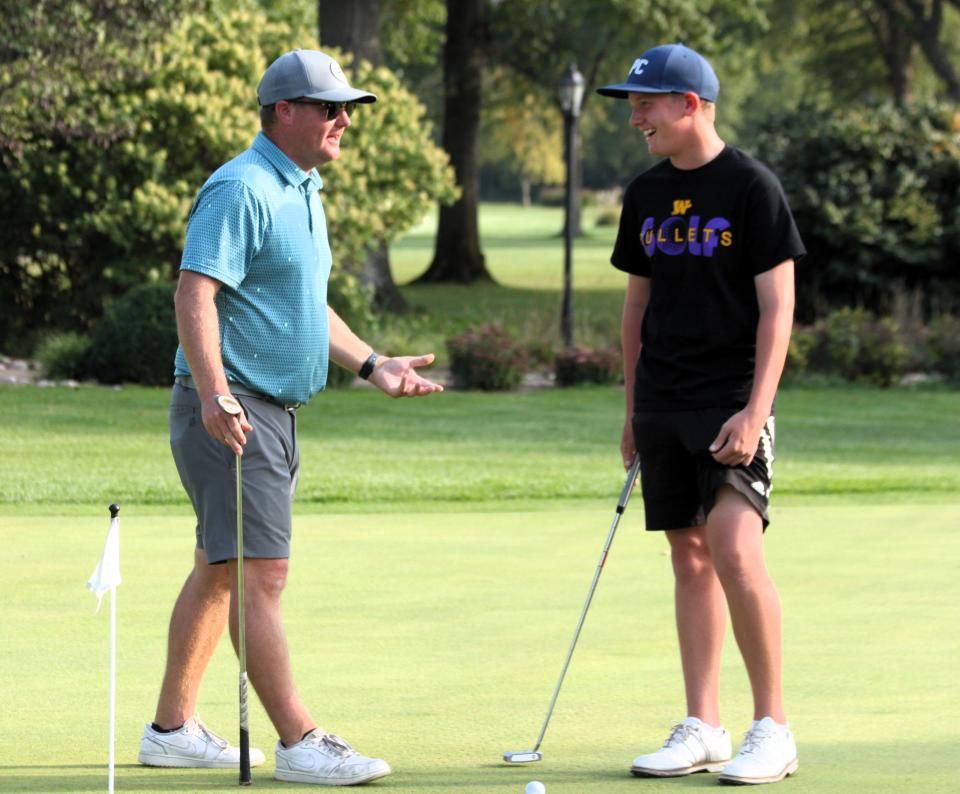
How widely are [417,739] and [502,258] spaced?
47027 millimetres

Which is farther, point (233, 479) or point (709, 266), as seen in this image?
point (709, 266)

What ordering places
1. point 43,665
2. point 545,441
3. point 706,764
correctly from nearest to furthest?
point 706,764
point 43,665
point 545,441

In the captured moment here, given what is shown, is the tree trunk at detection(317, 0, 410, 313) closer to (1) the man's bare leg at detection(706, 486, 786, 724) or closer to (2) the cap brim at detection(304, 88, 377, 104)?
(2) the cap brim at detection(304, 88, 377, 104)

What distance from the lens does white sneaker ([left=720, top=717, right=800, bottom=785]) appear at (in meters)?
4.53

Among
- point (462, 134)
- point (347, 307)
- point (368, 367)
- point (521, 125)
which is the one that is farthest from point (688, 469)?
point (521, 125)

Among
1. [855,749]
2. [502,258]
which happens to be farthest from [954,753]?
[502,258]

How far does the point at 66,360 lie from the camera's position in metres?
17.3

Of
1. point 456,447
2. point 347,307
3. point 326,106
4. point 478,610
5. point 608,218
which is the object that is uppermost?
point 326,106

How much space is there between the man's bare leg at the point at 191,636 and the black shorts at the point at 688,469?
123 cm

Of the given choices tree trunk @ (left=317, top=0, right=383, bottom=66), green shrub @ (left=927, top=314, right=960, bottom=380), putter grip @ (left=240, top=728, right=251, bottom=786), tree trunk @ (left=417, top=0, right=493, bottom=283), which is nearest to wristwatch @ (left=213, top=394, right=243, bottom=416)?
putter grip @ (left=240, top=728, right=251, bottom=786)

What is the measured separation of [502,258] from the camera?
2034 inches

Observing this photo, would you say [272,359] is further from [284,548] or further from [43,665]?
[43,665]

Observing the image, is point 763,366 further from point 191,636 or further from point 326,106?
point 191,636

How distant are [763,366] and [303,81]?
1440 mm
